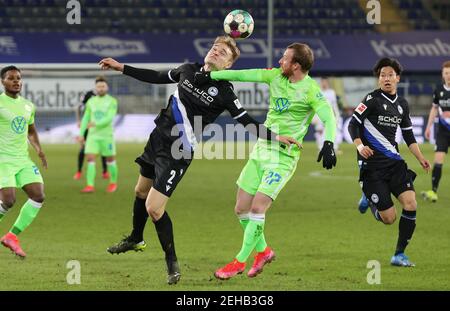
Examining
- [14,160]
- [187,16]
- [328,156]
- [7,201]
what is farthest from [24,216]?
[187,16]

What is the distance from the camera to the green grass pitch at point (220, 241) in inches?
307

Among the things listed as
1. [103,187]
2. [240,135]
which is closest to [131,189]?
[103,187]

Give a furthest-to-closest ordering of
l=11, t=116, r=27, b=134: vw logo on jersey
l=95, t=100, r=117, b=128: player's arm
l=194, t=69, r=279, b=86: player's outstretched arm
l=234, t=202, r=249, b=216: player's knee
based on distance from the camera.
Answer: l=95, t=100, r=117, b=128: player's arm → l=11, t=116, r=27, b=134: vw logo on jersey → l=234, t=202, r=249, b=216: player's knee → l=194, t=69, r=279, b=86: player's outstretched arm

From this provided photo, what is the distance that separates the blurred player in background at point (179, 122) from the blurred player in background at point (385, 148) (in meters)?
1.53

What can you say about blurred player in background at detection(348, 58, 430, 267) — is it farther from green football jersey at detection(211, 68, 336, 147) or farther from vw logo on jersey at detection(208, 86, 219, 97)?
vw logo on jersey at detection(208, 86, 219, 97)

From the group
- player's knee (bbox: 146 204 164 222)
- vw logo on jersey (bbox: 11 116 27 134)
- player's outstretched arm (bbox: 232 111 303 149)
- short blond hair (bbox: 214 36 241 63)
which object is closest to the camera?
player's outstretched arm (bbox: 232 111 303 149)

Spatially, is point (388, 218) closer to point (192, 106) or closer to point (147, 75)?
point (192, 106)

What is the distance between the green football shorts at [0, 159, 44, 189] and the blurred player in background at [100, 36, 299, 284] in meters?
1.77

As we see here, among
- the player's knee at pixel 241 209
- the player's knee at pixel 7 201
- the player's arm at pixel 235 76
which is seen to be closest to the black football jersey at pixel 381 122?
the player's arm at pixel 235 76

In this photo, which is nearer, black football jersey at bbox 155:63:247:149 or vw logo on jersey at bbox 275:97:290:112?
black football jersey at bbox 155:63:247:149

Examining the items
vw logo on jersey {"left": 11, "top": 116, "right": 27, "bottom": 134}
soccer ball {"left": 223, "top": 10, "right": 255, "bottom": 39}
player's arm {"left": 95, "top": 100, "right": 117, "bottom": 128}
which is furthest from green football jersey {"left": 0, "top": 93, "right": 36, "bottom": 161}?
player's arm {"left": 95, "top": 100, "right": 117, "bottom": 128}

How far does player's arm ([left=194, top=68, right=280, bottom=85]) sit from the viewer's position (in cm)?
750

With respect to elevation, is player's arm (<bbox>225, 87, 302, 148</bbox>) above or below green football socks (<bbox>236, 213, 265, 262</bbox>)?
above

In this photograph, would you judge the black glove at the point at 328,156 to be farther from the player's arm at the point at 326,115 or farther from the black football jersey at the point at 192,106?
the black football jersey at the point at 192,106
